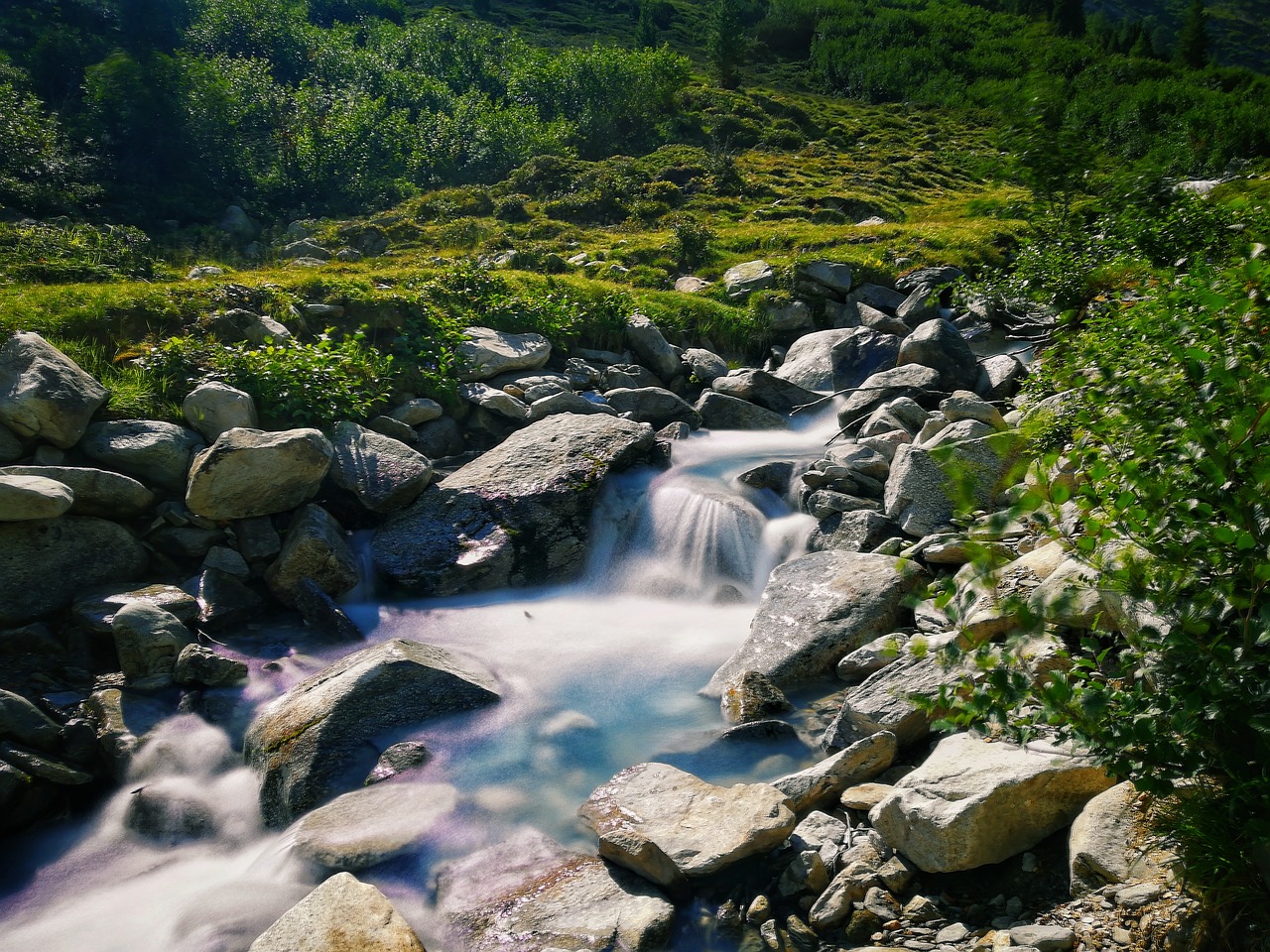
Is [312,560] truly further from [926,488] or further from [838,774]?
[926,488]

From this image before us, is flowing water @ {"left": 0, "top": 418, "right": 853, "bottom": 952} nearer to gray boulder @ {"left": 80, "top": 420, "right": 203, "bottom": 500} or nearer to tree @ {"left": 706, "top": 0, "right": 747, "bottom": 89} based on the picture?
gray boulder @ {"left": 80, "top": 420, "right": 203, "bottom": 500}

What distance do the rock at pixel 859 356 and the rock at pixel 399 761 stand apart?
1209cm

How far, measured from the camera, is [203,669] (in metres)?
8.19

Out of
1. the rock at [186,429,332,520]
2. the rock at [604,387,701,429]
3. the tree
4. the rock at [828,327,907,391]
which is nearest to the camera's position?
the rock at [186,429,332,520]

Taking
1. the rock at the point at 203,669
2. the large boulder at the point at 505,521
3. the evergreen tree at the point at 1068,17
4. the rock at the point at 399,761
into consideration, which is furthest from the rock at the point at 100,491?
the evergreen tree at the point at 1068,17

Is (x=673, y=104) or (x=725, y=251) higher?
(x=673, y=104)

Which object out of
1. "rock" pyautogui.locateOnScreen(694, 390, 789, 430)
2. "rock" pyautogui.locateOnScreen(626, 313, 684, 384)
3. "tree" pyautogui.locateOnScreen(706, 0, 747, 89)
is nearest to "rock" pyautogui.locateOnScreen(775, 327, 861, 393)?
"rock" pyautogui.locateOnScreen(694, 390, 789, 430)

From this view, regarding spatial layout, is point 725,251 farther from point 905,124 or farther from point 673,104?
point 905,124

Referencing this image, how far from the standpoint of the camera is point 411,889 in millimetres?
5770

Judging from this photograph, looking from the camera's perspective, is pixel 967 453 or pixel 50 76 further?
pixel 50 76

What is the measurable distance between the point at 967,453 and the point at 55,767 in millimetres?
9916

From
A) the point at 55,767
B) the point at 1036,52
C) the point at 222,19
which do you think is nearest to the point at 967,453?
the point at 55,767

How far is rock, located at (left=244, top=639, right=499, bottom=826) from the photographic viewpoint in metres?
6.77

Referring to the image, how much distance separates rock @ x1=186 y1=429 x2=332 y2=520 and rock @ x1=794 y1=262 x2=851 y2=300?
14.3 meters
